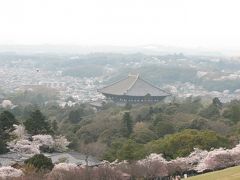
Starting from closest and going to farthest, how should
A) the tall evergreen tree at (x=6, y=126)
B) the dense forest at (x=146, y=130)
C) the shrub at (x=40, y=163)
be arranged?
the shrub at (x=40, y=163), the dense forest at (x=146, y=130), the tall evergreen tree at (x=6, y=126)

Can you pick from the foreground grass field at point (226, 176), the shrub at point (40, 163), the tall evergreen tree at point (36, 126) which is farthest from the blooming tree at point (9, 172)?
the tall evergreen tree at point (36, 126)

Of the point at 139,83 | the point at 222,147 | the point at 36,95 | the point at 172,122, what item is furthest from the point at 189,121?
the point at 36,95

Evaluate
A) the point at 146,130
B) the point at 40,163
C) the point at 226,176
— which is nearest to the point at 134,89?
the point at 146,130

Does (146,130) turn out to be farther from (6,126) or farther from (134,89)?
(134,89)

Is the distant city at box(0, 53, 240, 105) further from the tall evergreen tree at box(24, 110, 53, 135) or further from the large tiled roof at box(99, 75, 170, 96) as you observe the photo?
the tall evergreen tree at box(24, 110, 53, 135)

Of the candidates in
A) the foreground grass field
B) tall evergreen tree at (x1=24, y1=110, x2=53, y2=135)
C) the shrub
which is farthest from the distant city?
the foreground grass field

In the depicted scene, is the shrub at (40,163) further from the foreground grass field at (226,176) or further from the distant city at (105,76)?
the distant city at (105,76)

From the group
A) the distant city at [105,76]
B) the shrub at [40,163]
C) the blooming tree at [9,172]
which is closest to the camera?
the blooming tree at [9,172]

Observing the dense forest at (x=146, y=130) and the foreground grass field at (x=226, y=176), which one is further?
the dense forest at (x=146, y=130)

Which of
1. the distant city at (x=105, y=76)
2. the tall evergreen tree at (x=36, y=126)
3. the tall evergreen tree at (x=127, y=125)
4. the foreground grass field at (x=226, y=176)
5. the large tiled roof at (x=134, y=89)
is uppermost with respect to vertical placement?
the foreground grass field at (x=226, y=176)
